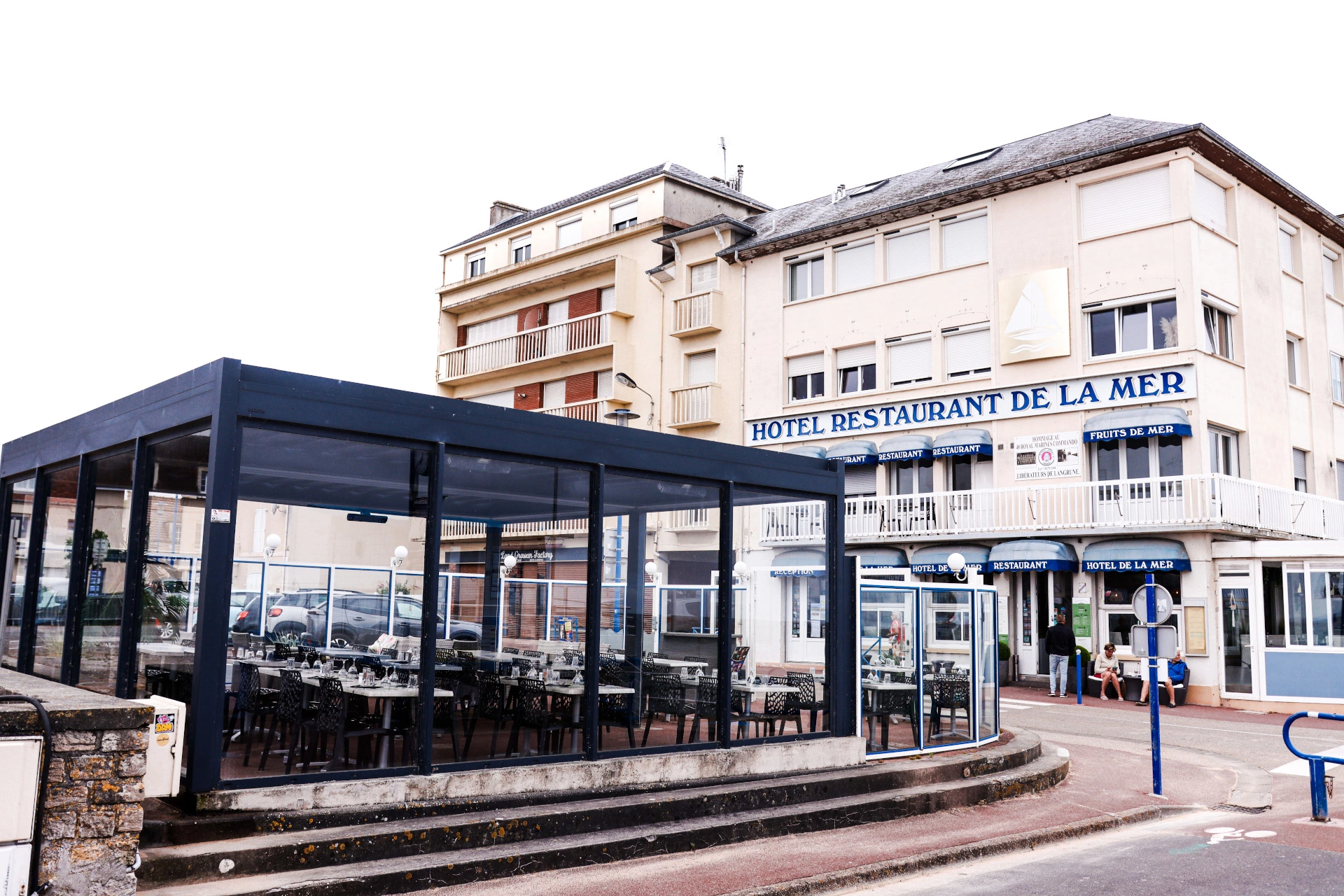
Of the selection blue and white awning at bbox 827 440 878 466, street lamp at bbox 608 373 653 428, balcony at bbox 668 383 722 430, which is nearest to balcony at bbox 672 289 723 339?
balcony at bbox 668 383 722 430

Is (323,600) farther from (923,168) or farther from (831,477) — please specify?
(923,168)

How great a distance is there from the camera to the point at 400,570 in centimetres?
908

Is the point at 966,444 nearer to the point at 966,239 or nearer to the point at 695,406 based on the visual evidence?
the point at 966,239

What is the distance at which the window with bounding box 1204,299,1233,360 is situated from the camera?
22.3 meters

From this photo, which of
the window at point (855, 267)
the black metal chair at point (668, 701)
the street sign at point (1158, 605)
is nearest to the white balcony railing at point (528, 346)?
the window at point (855, 267)

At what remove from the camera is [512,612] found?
10422mm

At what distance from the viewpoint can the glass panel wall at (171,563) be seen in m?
7.32

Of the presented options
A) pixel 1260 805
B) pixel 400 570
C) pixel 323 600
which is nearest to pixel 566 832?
pixel 400 570

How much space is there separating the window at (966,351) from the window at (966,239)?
1.57m

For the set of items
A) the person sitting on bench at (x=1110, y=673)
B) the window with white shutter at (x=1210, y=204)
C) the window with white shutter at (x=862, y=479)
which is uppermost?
the window with white shutter at (x=1210, y=204)

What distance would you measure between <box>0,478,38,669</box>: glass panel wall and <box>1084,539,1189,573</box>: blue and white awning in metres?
18.4

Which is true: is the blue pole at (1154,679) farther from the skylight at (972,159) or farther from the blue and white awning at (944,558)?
the skylight at (972,159)

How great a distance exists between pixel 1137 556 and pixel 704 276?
47.8 ft

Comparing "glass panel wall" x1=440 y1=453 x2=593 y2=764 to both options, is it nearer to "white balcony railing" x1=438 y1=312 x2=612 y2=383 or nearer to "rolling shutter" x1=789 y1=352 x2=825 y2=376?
"rolling shutter" x1=789 y1=352 x2=825 y2=376
